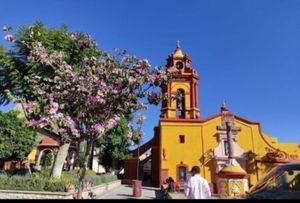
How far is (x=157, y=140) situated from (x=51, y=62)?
28.3 metres

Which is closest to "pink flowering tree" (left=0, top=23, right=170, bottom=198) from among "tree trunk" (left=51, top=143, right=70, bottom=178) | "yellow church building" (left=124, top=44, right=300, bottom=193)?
"tree trunk" (left=51, top=143, right=70, bottom=178)

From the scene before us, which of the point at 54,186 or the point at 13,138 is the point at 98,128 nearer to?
the point at 54,186

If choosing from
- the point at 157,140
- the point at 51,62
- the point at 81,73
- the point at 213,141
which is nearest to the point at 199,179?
the point at 81,73

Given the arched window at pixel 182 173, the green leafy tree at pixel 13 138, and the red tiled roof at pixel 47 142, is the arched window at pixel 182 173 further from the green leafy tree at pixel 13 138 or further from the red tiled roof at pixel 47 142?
the red tiled roof at pixel 47 142

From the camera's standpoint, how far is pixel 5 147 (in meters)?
31.8

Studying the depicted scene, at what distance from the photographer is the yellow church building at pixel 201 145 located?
3350cm

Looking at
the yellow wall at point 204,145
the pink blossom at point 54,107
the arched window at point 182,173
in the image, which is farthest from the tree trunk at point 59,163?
the arched window at point 182,173

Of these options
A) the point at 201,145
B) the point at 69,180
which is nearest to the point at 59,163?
the point at 69,180

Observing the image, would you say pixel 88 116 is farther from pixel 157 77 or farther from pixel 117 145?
pixel 117 145

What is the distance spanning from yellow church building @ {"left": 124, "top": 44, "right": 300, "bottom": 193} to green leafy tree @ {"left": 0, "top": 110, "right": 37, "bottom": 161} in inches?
580

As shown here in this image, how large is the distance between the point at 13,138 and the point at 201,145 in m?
20.7

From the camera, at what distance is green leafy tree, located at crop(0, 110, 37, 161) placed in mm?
32153

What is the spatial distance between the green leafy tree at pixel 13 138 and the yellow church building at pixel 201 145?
1473cm

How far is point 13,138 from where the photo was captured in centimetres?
3275
